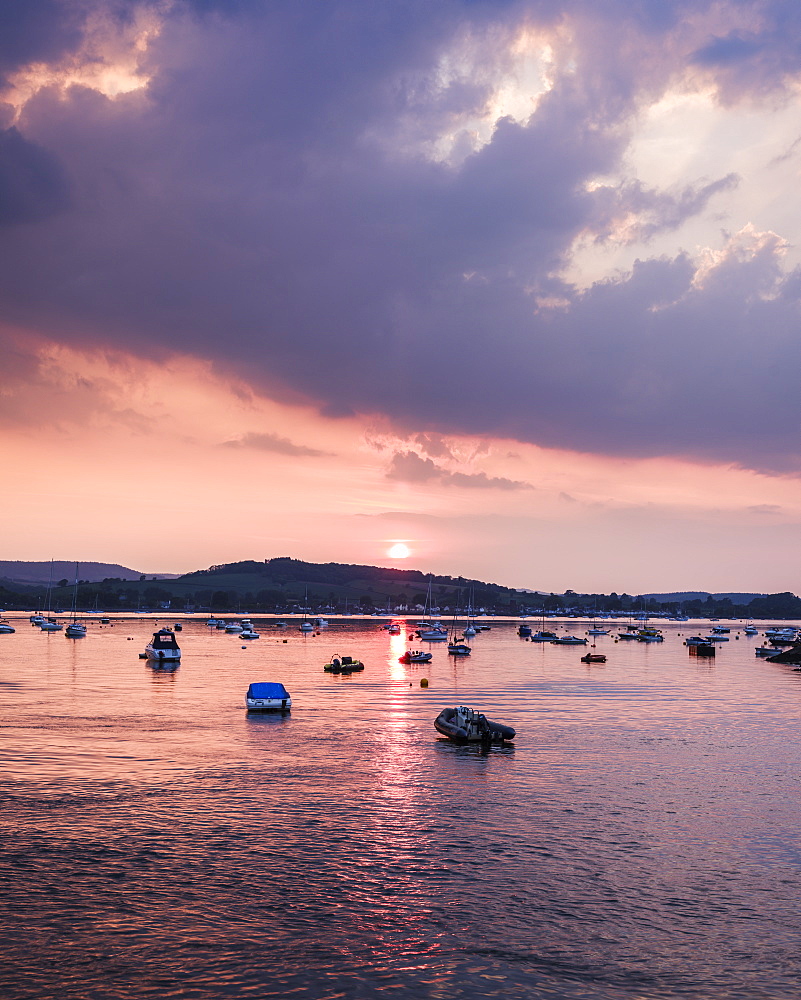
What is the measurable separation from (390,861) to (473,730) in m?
38.9

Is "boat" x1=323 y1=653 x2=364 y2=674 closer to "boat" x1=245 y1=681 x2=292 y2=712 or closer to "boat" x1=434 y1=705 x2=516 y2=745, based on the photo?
"boat" x1=245 y1=681 x2=292 y2=712

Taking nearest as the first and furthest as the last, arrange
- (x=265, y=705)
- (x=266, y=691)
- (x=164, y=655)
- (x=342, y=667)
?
(x=265, y=705) → (x=266, y=691) → (x=342, y=667) → (x=164, y=655)

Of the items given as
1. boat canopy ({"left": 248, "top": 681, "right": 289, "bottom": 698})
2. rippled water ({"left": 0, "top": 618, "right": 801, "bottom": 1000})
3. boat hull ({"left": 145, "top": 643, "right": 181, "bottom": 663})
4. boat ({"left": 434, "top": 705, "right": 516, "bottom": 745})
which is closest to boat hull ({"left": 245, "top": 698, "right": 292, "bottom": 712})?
boat canopy ({"left": 248, "top": 681, "right": 289, "bottom": 698})

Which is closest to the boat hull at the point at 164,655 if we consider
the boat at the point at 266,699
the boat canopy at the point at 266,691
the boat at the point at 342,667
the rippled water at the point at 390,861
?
the boat at the point at 342,667

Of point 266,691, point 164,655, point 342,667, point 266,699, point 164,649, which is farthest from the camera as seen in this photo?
point 164,649

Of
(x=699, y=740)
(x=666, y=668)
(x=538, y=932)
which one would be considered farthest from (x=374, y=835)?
(x=666, y=668)

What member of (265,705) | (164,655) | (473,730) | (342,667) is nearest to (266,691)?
(265,705)

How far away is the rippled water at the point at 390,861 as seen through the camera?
30.7 m

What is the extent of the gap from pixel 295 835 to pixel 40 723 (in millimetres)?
48639

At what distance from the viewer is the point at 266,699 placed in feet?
325

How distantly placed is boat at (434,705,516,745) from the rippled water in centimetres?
235

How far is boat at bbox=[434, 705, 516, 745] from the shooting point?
8088cm

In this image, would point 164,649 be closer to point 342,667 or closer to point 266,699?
point 342,667

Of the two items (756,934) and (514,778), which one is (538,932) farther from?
(514,778)
